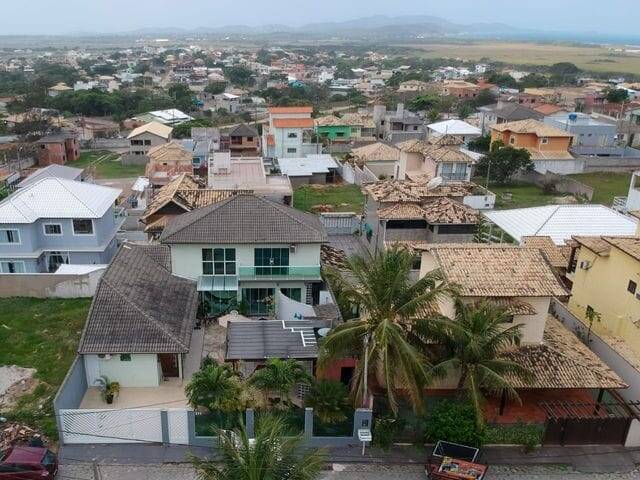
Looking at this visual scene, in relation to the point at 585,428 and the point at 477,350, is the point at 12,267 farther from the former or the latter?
the point at 585,428

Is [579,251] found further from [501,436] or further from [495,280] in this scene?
[501,436]

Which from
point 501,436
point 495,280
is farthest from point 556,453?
point 495,280

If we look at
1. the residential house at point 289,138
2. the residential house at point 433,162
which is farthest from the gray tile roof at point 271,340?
the residential house at point 289,138

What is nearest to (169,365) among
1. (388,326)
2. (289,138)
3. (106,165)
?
(388,326)

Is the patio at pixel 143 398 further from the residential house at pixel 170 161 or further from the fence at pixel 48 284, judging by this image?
the residential house at pixel 170 161

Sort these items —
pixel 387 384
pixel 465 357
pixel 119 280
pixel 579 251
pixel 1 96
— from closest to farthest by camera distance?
pixel 387 384
pixel 465 357
pixel 119 280
pixel 579 251
pixel 1 96

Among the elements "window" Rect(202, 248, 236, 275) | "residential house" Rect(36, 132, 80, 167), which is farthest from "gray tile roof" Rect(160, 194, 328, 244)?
"residential house" Rect(36, 132, 80, 167)

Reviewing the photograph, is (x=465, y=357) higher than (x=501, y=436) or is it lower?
higher
